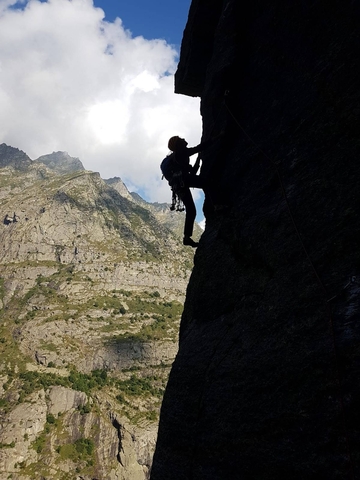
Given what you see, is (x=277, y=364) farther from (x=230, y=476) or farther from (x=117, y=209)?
(x=117, y=209)

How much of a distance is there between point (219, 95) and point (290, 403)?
5.74m

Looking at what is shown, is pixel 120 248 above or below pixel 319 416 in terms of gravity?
above

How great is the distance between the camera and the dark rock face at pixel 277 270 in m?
3.45

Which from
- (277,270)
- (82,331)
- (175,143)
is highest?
(82,331)

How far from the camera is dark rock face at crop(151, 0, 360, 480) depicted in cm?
345

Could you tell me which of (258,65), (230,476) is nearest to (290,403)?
(230,476)

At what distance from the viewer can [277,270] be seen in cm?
457

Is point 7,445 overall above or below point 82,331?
below

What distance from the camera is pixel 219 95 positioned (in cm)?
705

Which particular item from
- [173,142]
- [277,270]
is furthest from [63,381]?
[277,270]

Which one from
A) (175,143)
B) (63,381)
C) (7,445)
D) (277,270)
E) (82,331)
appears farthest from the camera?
(82,331)

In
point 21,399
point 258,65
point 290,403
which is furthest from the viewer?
point 21,399

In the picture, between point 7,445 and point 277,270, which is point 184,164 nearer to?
point 277,270

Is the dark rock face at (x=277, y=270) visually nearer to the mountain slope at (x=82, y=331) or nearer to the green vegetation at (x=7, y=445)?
the mountain slope at (x=82, y=331)
